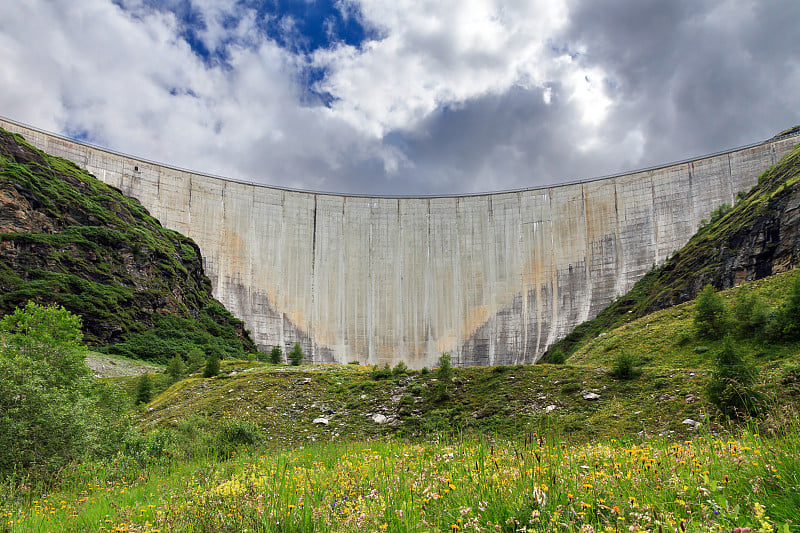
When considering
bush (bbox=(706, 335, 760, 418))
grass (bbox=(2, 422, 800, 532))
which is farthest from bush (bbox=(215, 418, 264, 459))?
bush (bbox=(706, 335, 760, 418))

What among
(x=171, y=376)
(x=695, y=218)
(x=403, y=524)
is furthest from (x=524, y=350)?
(x=403, y=524)

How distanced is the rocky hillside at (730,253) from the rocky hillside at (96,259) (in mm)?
43870

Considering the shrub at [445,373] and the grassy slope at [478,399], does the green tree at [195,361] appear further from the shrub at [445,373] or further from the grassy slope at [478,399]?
the shrub at [445,373]

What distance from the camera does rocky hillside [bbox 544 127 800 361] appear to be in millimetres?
45125

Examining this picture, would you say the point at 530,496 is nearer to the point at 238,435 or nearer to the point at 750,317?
the point at 238,435

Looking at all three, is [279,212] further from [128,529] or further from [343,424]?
[128,529]

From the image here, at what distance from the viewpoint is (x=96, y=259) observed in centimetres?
5944

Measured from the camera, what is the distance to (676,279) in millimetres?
53438

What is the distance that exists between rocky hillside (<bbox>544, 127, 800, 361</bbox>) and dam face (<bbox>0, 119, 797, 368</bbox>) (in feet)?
13.7

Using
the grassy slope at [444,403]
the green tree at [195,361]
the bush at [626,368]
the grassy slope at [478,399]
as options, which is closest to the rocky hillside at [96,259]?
the green tree at [195,361]

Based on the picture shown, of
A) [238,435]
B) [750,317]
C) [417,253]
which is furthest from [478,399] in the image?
[417,253]

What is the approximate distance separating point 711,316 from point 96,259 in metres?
60.5

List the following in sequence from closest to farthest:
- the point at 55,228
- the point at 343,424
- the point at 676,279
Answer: the point at 343,424, the point at 676,279, the point at 55,228

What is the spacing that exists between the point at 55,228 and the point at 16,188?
17.9ft
